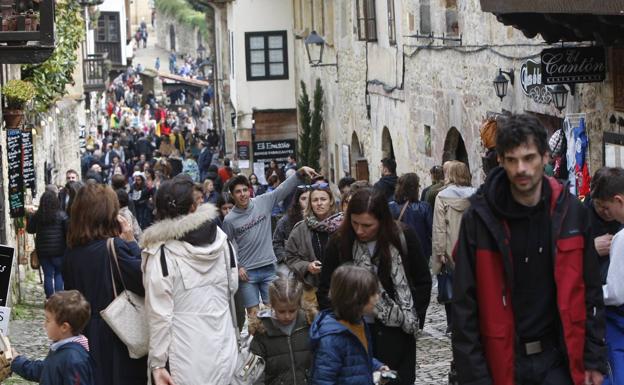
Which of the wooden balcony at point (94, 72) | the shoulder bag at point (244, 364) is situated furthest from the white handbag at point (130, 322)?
the wooden balcony at point (94, 72)

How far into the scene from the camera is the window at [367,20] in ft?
86.1

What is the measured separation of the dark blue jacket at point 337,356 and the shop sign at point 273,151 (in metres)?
24.7

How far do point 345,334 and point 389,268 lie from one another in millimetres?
899

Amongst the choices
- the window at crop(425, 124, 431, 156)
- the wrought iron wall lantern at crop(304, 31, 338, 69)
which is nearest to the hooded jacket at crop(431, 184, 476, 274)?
the window at crop(425, 124, 431, 156)

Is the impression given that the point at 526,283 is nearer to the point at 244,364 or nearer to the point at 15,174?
the point at 244,364

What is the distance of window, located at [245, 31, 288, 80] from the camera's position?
122 ft

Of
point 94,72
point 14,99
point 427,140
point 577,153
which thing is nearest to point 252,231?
point 577,153

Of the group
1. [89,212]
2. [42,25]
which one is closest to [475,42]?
[42,25]

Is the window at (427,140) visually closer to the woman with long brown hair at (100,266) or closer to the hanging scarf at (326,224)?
the hanging scarf at (326,224)

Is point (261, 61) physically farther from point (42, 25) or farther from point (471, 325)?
point (471, 325)

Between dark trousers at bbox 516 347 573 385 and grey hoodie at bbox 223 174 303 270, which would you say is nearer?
dark trousers at bbox 516 347 573 385

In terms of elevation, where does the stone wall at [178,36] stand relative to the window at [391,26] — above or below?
above

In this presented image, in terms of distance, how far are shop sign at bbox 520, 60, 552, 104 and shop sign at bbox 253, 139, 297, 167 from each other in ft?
51.4

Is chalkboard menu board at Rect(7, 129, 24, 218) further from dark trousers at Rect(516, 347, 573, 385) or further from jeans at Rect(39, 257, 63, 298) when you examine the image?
dark trousers at Rect(516, 347, 573, 385)
